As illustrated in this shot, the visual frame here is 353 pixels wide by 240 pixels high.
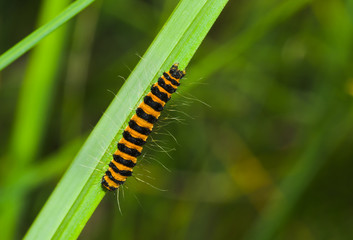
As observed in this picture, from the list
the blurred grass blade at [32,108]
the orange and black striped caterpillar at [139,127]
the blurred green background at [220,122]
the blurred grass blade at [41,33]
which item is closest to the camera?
the blurred grass blade at [41,33]

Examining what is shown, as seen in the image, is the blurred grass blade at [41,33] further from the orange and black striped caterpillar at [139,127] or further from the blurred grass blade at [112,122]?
the orange and black striped caterpillar at [139,127]

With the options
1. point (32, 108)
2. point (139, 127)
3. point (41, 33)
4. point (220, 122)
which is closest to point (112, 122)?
point (41, 33)

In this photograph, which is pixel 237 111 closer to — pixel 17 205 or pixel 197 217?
pixel 197 217

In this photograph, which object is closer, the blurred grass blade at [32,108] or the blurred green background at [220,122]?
the blurred grass blade at [32,108]

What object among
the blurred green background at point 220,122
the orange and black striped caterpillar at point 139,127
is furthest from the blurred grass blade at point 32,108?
the blurred green background at point 220,122

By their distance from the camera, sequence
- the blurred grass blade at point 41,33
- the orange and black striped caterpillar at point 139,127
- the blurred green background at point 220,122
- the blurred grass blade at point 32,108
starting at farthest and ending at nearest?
the blurred green background at point 220,122 < the blurred grass blade at point 32,108 < the orange and black striped caterpillar at point 139,127 < the blurred grass blade at point 41,33

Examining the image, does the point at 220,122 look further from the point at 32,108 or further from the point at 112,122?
the point at 112,122

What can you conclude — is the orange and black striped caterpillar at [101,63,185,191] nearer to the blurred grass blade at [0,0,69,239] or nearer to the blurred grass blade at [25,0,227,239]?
the blurred grass blade at [25,0,227,239]
